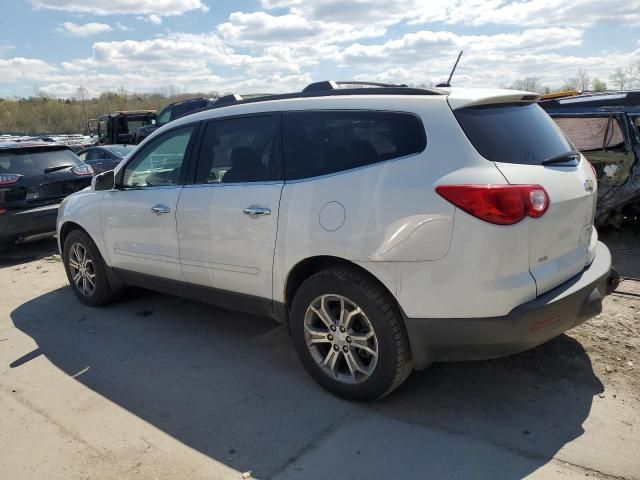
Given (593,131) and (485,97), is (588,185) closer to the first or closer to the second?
(485,97)

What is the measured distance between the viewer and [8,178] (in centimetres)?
754

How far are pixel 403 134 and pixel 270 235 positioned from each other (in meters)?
1.08

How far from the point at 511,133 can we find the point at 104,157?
1267cm

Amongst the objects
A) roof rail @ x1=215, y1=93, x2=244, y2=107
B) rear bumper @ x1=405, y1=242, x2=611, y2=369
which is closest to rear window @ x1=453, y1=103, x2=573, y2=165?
rear bumper @ x1=405, y1=242, x2=611, y2=369

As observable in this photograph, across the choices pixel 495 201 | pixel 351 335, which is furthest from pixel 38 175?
pixel 495 201

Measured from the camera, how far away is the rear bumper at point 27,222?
7398mm

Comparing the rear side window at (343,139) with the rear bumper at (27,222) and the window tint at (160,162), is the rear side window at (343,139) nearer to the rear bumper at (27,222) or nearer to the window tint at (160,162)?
the window tint at (160,162)

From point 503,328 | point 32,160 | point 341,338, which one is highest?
point 32,160

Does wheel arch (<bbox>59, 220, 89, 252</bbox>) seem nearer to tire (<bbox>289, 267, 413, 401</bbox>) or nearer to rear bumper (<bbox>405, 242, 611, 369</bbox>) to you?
tire (<bbox>289, 267, 413, 401</bbox>)

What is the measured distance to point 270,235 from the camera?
355 centimetres

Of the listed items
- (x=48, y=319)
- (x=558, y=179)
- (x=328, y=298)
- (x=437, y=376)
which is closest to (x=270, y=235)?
(x=328, y=298)

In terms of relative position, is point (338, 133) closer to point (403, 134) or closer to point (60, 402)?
point (403, 134)

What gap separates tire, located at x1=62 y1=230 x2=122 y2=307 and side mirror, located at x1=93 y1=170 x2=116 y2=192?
60cm

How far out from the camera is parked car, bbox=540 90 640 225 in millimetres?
6590
